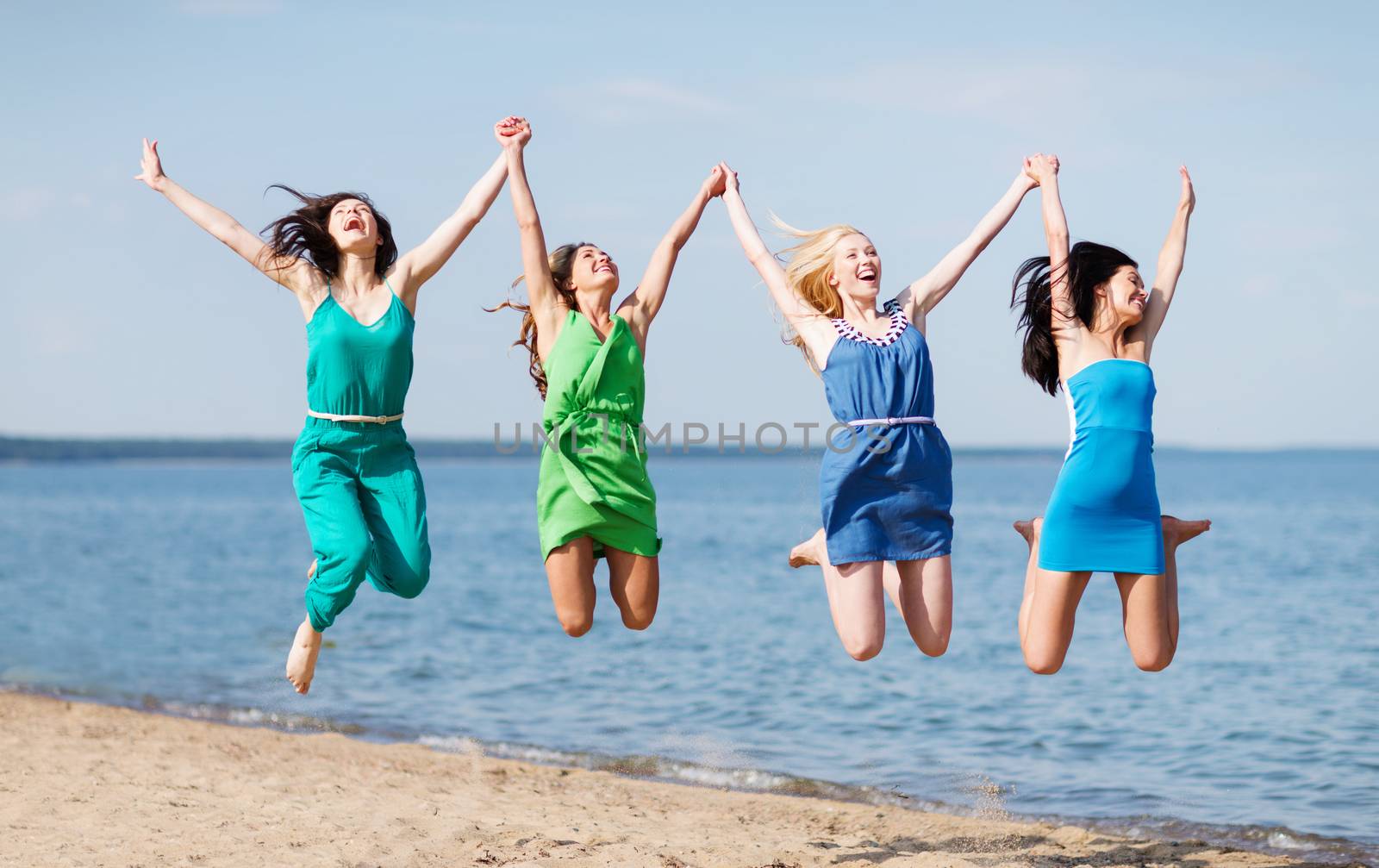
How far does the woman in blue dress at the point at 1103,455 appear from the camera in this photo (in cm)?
634

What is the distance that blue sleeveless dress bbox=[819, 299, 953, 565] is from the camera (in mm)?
6480

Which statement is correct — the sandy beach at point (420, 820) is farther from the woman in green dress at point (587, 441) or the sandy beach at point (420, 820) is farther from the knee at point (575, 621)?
the woman in green dress at point (587, 441)

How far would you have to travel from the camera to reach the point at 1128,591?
21.0 ft

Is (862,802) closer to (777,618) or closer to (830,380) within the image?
(830,380)

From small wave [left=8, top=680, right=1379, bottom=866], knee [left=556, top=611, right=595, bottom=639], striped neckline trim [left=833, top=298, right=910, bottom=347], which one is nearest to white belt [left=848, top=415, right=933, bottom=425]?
striped neckline trim [left=833, top=298, right=910, bottom=347]

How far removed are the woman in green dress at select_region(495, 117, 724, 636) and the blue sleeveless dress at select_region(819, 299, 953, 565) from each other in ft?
3.12

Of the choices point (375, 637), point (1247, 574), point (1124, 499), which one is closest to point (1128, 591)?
point (1124, 499)

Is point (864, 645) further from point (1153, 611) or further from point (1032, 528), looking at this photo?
point (1153, 611)

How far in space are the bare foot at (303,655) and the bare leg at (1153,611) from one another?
12.6 ft

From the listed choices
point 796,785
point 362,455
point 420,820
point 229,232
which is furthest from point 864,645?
point 796,785

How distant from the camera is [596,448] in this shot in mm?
6664

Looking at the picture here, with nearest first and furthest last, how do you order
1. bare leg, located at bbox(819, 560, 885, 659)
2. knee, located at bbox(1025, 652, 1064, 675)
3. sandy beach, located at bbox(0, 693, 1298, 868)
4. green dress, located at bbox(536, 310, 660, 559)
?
1. knee, located at bbox(1025, 652, 1064, 675)
2. bare leg, located at bbox(819, 560, 885, 659)
3. green dress, located at bbox(536, 310, 660, 559)
4. sandy beach, located at bbox(0, 693, 1298, 868)

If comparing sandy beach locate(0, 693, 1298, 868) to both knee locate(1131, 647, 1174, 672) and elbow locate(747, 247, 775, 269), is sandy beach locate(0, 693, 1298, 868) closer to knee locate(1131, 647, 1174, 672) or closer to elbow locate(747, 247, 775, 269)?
knee locate(1131, 647, 1174, 672)

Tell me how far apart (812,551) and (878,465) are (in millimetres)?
618
